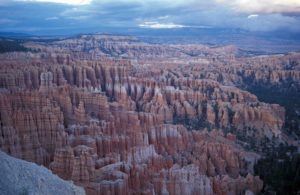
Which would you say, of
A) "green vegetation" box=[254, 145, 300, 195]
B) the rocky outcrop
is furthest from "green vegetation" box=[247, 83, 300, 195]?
the rocky outcrop

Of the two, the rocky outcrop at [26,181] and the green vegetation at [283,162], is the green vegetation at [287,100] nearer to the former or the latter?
the green vegetation at [283,162]

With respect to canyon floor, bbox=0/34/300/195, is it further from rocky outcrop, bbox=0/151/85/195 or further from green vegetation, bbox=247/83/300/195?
rocky outcrop, bbox=0/151/85/195

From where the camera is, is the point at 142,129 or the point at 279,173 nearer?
the point at 279,173

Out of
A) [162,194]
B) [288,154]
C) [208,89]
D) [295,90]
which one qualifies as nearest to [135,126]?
[162,194]

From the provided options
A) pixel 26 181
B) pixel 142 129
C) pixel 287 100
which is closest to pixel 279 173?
pixel 142 129

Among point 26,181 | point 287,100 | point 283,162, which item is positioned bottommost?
point 287,100

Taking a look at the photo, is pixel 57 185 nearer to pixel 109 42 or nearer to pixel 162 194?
pixel 162 194

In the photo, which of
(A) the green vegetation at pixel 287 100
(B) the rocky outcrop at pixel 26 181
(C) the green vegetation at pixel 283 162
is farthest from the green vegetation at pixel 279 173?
(B) the rocky outcrop at pixel 26 181

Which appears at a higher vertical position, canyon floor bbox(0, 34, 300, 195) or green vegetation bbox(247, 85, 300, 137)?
canyon floor bbox(0, 34, 300, 195)

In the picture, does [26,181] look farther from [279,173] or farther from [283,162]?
[283,162]
